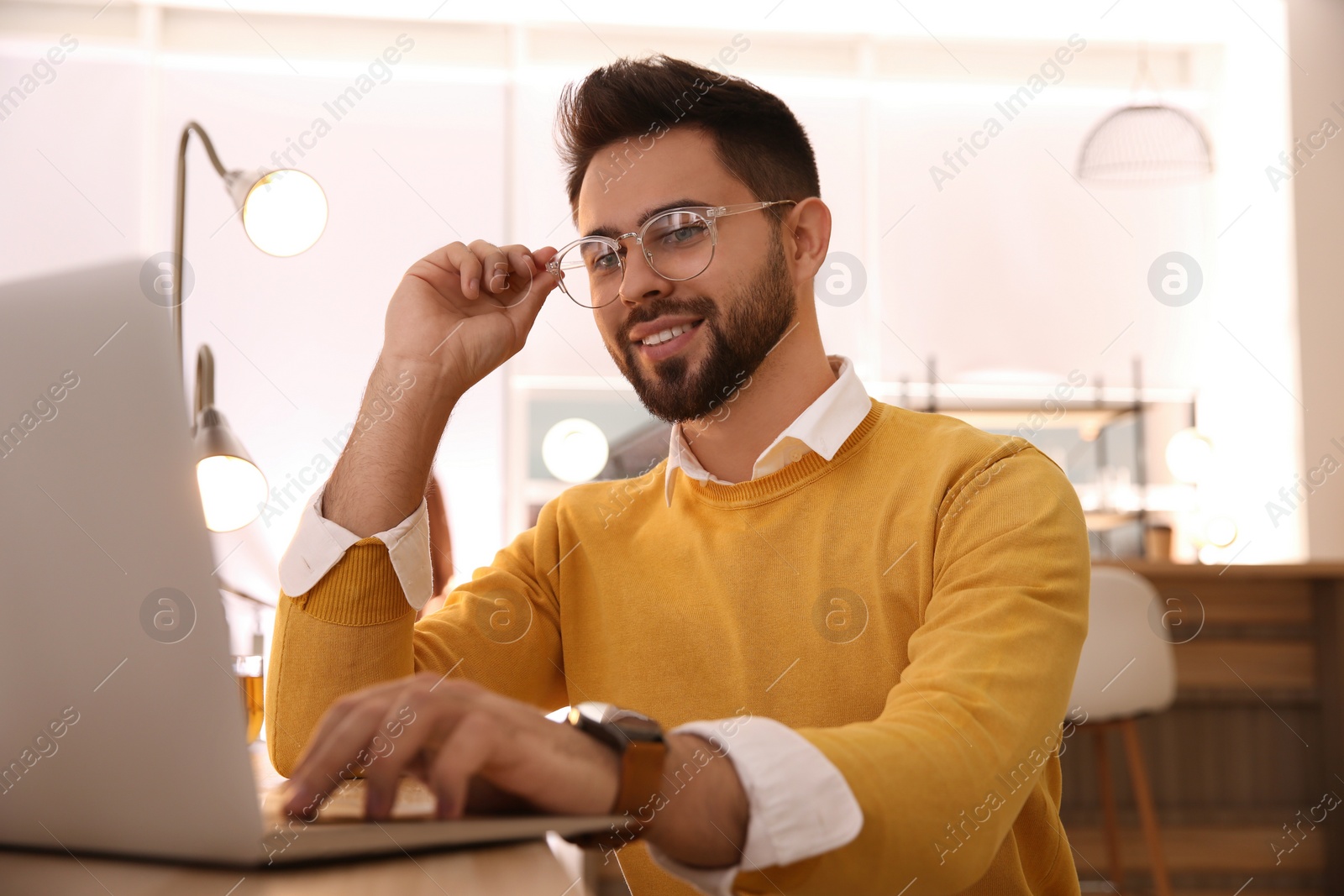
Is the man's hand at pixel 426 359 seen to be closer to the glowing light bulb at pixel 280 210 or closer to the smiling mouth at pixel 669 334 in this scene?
the smiling mouth at pixel 669 334

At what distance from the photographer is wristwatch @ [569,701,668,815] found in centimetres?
52

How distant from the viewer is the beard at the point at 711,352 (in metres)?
1.26

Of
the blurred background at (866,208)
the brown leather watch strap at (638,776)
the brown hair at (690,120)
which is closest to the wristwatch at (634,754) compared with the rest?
the brown leather watch strap at (638,776)

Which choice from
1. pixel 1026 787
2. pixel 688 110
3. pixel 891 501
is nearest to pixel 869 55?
pixel 688 110

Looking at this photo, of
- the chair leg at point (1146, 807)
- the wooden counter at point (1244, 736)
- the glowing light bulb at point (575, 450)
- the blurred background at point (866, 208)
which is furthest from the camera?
the blurred background at point (866, 208)

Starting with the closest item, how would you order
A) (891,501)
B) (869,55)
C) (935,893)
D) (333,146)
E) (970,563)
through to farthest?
(935,893), (970,563), (891,501), (333,146), (869,55)

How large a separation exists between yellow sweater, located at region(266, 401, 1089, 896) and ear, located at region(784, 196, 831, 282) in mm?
263

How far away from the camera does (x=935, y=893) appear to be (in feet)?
2.33

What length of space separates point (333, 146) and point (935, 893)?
479 cm

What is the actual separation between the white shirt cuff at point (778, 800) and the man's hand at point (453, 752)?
9 centimetres

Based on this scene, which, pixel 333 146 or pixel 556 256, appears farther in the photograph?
pixel 333 146

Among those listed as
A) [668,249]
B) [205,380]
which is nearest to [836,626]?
[668,249]

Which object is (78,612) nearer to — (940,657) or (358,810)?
(358,810)

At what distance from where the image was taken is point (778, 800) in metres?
0.57
